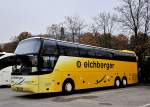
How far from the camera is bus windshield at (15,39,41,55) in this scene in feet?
62.9

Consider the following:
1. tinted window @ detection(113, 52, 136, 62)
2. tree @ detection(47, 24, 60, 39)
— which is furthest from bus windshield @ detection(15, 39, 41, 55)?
tree @ detection(47, 24, 60, 39)

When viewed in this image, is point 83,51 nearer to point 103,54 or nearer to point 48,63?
point 103,54

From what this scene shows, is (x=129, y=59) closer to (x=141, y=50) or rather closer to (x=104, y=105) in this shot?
(x=141, y=50)

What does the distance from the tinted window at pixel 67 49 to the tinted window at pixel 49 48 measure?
22.4 inches

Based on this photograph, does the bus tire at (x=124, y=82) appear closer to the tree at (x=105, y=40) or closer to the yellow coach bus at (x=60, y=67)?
the yellow coach bus at (x=60, y=67)

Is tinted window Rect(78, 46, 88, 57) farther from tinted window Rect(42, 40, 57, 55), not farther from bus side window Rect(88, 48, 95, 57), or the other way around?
tinted window Rect(42, 40, 57, 55)

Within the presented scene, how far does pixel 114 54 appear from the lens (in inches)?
1094

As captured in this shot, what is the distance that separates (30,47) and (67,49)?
2873 millimetres

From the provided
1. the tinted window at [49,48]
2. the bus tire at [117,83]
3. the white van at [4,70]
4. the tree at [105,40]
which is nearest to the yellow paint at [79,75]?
the bus tire at [117,83]

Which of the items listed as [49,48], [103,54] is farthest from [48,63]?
[103,54]

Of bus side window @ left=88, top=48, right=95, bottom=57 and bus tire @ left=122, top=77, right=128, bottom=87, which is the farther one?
bus tire @ left=122, top=77, right=128, bottom=87

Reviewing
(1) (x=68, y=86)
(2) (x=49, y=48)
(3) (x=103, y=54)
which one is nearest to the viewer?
(2) (x=49, y=48)

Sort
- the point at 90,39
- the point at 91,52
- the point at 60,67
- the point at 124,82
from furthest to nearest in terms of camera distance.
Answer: the point at 90,39, the point at 124,82, the point at 91,52, the point at 60,67

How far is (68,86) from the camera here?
2144cm
